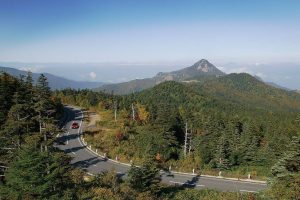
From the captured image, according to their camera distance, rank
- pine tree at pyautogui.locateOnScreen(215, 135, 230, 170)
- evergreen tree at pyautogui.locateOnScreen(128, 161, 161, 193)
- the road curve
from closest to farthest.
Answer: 1. evergreen tree at pyautogui.locateOnScreen(128, 161, 161, 193)
2. the road curve
3. pine tree at pyautogui.locateOnScreen(215, 135, 230, 170)

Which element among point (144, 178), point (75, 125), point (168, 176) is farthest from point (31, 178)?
point (75, 125)

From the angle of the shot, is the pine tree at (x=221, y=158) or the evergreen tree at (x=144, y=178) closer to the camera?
the evergreen tree at (x=144, y=178)

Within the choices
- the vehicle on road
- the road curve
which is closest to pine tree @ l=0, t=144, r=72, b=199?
the road curve

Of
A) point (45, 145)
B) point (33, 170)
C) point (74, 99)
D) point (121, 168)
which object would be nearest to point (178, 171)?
point (121, 168)

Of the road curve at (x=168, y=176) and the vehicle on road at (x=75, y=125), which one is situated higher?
the vehicle on road at (x=75, y=125)

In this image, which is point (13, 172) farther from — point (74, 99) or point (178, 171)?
point (74, 99)

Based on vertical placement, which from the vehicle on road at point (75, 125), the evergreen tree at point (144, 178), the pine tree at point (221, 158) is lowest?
the pine tree at point (221, 158)

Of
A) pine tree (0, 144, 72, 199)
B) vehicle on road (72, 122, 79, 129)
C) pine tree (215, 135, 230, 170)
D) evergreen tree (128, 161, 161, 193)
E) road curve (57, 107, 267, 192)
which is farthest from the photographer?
vehicle on road (72, 122, 79, 129)

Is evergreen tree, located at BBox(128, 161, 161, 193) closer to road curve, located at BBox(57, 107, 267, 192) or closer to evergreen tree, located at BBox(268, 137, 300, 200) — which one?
road curve, located at BBox(57, 107, 267, 192)

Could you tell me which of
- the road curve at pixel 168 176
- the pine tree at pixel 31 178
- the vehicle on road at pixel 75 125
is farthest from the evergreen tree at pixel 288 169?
the vehicle on road at pixel 75 125

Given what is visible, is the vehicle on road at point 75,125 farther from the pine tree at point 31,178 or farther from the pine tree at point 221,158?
the pine tree at point 31,178

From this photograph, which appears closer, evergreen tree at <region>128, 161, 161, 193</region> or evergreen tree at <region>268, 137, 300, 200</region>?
evergreen tree at <region>268, 137, 300, 200</region>
